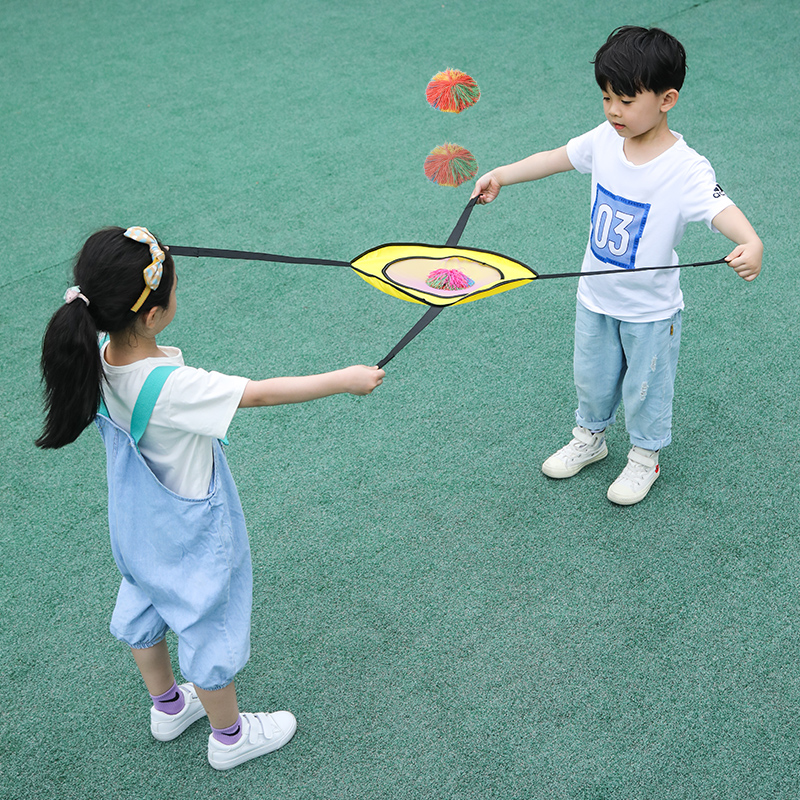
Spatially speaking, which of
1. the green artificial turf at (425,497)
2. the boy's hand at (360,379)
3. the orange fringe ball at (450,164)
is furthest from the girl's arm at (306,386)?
the green artificial turf at (425,497)

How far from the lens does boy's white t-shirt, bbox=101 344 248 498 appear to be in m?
1.01

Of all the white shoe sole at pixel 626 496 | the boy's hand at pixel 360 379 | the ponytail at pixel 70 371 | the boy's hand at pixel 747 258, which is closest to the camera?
the ponytail at pixel 70 371

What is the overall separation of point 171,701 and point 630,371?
103cm

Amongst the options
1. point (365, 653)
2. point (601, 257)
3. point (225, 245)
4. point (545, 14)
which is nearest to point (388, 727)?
point (365, 653)

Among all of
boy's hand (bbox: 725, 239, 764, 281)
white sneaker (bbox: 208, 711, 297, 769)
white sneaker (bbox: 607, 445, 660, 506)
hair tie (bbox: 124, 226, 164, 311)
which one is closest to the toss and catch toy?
boy's hand (bbox: 725, 239, 764, 281)

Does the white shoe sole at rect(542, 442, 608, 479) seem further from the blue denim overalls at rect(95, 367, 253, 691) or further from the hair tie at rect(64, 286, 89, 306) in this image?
the hair tie at rect(64, 286, 89, 306)

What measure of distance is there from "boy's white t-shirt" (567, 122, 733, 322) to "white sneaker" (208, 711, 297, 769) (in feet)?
3.07

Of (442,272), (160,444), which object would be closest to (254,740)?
(160,444)

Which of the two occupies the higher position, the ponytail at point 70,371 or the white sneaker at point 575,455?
the ponytail at point 70,371

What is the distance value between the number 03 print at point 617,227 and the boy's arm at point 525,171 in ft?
0.38

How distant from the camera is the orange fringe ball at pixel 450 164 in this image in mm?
1453

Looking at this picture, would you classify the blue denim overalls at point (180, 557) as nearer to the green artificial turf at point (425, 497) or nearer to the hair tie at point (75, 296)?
the hair tie at point (75, 296)

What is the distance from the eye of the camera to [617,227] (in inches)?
57.8

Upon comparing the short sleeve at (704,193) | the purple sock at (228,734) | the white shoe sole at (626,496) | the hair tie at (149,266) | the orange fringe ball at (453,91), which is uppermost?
the orange fringe ball at (453,91)
